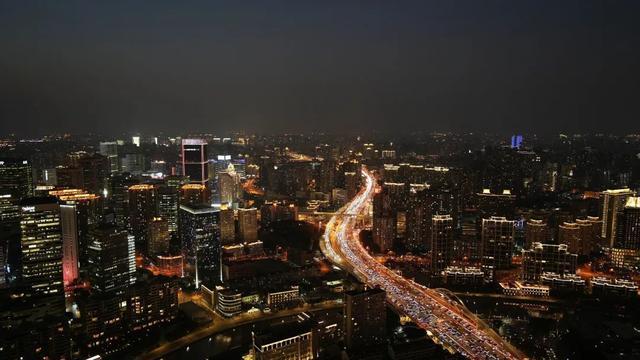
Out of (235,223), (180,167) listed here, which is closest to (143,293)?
(235,223)

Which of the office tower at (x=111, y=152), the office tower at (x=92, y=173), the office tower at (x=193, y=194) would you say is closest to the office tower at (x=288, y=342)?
the office tower at (x=193, y=194)

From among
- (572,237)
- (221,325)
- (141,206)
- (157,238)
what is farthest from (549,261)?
(141,206)

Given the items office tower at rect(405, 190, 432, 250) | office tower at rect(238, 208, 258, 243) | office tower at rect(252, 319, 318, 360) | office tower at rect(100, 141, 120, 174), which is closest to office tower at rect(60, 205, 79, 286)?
office tower at rect(238, 208, 258, 243)

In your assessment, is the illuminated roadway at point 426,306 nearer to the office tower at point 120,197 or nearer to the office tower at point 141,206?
the office tower at point 141,206

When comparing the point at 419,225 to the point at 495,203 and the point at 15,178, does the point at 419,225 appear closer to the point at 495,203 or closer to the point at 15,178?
the point at 495,203

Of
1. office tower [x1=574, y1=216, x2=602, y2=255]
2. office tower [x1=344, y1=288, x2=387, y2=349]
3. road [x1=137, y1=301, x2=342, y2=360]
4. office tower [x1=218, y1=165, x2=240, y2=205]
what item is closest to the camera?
office tower [x1=344, y1=288, x2=387, y2=349]

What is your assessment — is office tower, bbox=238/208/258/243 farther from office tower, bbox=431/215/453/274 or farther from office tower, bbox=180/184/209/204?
office tower, bbox=431/215/453/274
